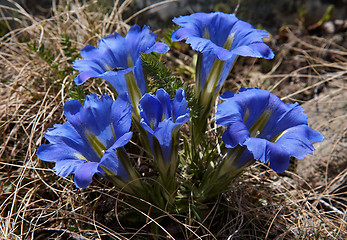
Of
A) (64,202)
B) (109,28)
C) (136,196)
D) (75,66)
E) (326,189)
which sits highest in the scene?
(75,66)

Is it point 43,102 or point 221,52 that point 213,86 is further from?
point 43,102

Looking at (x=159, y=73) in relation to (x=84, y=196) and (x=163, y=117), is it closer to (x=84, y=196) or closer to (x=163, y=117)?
(x=163, y=117)

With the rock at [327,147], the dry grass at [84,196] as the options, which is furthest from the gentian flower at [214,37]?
the rock at [327,147]

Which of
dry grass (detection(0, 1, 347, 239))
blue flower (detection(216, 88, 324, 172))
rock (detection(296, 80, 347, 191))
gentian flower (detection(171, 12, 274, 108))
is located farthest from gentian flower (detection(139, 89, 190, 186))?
rock (detection(296, 80, 347, 191))

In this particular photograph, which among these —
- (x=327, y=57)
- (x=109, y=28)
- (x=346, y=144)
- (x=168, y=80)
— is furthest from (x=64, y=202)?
(x=327, y=57)

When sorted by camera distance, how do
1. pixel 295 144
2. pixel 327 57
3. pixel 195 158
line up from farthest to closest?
pixel 327 57
pixel 195 158
pixel 295 144

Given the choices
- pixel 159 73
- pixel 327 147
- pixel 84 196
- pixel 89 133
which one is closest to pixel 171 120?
pixel 159 73

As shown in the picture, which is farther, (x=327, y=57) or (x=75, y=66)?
(x=327, y=57)

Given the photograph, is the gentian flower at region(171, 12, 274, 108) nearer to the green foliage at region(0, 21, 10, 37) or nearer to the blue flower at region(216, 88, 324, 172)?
the blue flower at region(216, 88, 324, 172)
